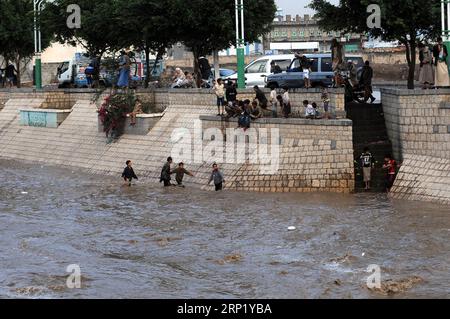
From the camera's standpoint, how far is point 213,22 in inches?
1414

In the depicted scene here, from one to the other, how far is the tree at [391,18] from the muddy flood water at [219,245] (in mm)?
6896

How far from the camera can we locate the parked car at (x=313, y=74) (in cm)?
3075

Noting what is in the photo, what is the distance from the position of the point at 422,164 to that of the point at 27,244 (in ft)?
31.9

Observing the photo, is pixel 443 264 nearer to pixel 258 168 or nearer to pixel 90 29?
pixel 258 168

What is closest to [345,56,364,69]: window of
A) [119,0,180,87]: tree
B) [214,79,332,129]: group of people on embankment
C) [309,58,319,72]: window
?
[309,58,319,72]: window

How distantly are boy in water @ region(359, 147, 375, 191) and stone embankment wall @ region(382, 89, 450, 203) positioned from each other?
2.50 ft

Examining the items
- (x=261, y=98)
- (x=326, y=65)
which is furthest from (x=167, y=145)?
(x=326, y=65)

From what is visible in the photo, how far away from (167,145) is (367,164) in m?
7.77

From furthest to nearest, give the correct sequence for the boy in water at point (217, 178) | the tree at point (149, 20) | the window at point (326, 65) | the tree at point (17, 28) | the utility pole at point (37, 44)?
1. the tree at point (17, 28)
2. the utility pole at point (37, 44)
3. the tree at point (149, 20)
4. the window at point (326, 65)
5. the boy in water at point (217, 178)

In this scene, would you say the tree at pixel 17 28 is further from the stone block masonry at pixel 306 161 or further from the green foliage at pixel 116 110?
the stone block masonry at pixel 306 161

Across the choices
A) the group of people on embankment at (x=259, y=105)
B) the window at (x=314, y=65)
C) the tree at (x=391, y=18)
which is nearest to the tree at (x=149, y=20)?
the tree at (x=391, y=18)

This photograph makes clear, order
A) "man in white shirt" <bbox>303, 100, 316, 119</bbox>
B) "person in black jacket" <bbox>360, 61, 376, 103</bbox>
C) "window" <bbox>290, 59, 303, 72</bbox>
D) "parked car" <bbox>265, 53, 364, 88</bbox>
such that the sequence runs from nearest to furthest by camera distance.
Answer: "man in white shirt" <bbox>303, 100, 316, 119</bbox>
"person in black jacket" <bbox>360, 61, 376, 103</bbox>
"parked car" <bbox>265, 53, 364, 88</bbox>
"window" <bbox>290, 59, 303, 72</bbox>

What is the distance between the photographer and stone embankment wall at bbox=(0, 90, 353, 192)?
84.8 feet

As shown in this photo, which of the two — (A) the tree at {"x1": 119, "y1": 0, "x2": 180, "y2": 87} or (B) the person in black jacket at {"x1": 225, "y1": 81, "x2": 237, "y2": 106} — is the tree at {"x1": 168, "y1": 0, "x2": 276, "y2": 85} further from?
(B) the person in black jacket at {"x1": 225, "y1": 81, "x2": 237, "y2": 106}
